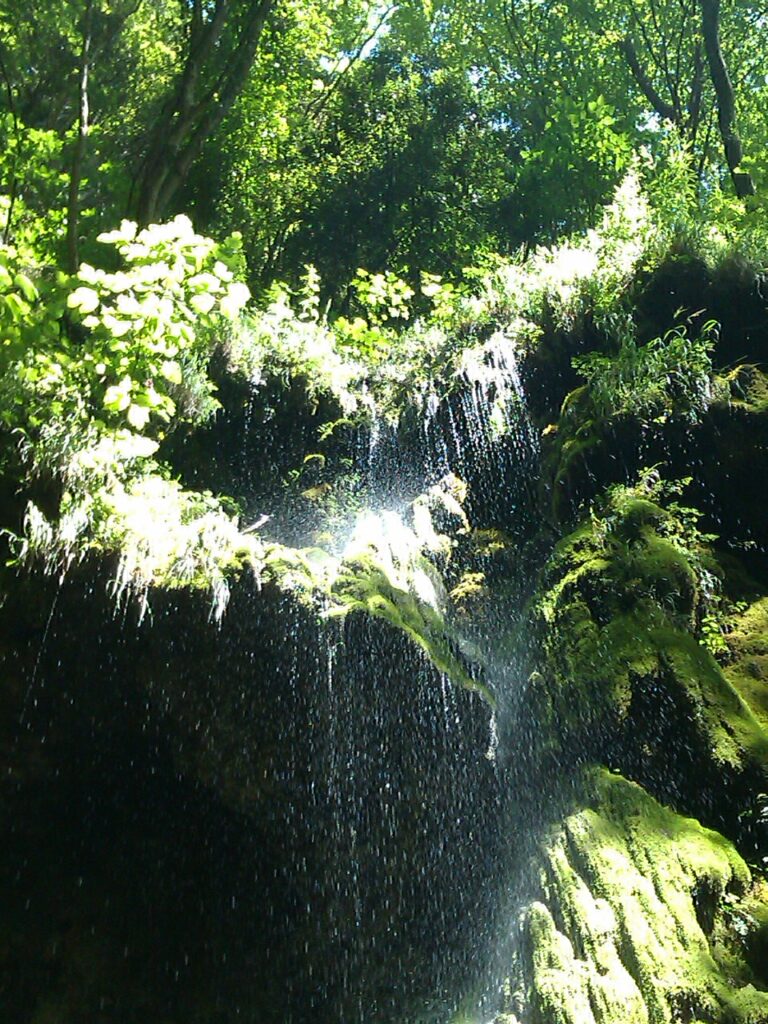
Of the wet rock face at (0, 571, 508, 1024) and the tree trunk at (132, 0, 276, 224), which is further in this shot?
the tree trunk at (132, 0, 276, 224)

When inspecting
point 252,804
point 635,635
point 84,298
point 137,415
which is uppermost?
point 84,298

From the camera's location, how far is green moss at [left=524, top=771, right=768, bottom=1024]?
4.02 metres

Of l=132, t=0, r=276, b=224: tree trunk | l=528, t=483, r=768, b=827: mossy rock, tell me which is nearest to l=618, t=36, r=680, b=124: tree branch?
l=132, t=0, r=276, b=224: tree trunk

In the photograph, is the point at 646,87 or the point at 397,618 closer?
the point at 397,618

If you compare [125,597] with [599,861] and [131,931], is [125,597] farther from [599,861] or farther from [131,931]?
[599,861]

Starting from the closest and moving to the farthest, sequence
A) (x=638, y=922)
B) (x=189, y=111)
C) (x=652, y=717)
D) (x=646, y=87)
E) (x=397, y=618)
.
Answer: (x=638, y=922) → (x=652, y=717) → (x=397, y=618) → (x=189, y=111) → (x=646, y=87)

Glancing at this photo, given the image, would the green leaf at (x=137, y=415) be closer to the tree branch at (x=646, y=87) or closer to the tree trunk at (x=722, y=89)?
the tree trunk at (x=722, y=89)

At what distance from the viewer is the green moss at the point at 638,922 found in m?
4.02

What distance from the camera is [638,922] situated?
4.29 metres

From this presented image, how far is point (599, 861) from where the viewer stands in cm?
461

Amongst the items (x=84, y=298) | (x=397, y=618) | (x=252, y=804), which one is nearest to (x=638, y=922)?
(x=397, y=618)

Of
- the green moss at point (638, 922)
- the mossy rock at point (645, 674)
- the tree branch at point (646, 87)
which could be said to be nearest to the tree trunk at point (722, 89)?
the tree branch at point (646, 87)

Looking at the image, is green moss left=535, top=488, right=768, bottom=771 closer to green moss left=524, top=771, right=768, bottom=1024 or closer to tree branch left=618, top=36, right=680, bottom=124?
green moss left=524, top=771, right=768, bottom=1024

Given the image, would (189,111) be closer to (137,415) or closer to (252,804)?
(137,415)
